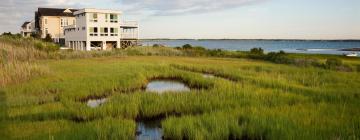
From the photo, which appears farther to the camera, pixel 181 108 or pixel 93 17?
pixel 93 17

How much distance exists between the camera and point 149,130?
35.5ft

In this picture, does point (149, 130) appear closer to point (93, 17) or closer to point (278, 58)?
point (278, 58)

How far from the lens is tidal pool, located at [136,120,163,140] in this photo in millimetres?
10091

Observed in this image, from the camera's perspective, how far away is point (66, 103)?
1295 cm

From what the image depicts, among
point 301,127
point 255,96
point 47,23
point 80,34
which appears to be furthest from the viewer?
point 47,23

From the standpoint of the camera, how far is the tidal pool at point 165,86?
18062 mm

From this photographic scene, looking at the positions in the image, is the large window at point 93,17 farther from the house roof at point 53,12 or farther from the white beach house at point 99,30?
the house roof at point 53,12

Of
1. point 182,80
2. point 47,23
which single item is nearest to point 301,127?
point 182,80

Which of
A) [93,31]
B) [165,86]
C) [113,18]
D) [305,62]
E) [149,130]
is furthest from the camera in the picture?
[113,18]

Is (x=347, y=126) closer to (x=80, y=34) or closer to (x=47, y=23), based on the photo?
(x=80, y=34)

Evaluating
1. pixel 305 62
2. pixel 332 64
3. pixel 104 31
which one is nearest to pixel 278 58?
pixel 305 62

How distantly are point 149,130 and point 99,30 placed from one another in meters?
44.5

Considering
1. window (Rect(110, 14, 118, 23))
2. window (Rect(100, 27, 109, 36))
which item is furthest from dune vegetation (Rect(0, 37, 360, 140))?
window (Rect(110, 14, 118, 23))

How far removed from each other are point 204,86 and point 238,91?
3.49 m
